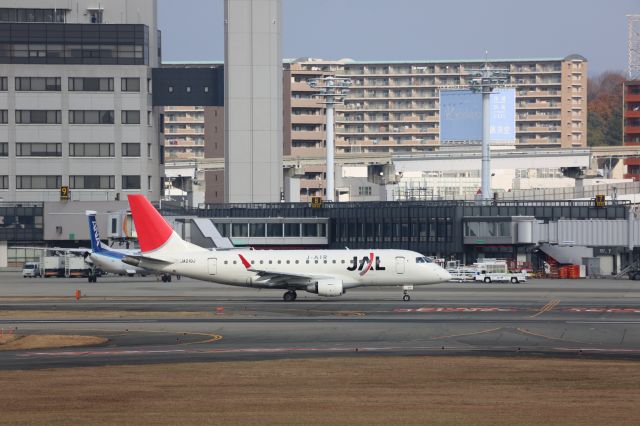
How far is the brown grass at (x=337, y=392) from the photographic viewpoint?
35531mm

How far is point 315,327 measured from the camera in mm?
62625

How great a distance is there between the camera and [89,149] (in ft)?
516

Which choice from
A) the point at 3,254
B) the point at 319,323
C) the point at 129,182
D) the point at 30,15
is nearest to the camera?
the point at 319,323

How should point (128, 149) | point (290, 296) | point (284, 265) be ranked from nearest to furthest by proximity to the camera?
point (290, 296)
point (284, 265)
point (128, 149)

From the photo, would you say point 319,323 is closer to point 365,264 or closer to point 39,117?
point 365,264

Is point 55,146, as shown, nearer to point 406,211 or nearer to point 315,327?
point 406,211

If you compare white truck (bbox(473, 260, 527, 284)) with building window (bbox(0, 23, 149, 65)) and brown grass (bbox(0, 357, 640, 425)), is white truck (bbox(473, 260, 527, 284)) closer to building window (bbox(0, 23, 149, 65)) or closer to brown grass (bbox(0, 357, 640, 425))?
building window (bbox(0, 23, 149, 65))

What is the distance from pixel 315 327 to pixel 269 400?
24.2m

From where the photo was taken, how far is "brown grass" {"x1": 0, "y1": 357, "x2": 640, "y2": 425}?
35.5 m

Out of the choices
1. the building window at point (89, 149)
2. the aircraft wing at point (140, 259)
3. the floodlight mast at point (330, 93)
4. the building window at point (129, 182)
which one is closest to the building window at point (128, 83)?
the building window at point (89, 149)

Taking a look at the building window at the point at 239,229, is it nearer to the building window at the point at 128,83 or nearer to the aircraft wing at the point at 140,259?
the building window at the point at 128,83

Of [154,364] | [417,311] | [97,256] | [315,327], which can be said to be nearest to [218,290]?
[97,256]

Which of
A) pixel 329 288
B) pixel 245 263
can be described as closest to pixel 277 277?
pixel 245 263

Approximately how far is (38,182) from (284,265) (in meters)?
81.8
